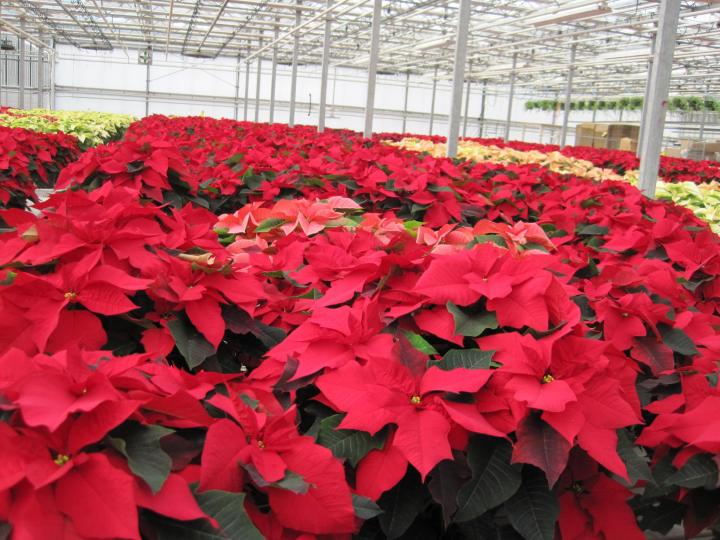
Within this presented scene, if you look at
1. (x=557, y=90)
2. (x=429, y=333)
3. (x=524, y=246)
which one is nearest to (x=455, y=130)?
(x=524, y=246)

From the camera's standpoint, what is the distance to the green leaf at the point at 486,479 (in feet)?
3.09

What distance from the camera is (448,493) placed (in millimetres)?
944

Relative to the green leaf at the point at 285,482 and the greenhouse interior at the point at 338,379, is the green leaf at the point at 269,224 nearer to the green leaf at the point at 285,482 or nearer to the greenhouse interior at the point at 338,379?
the greenhouse interior at the point at 338,379

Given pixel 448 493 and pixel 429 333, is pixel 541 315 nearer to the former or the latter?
pixel 429 333

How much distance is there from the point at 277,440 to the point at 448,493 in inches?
10.1

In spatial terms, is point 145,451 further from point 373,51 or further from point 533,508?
point 373,51

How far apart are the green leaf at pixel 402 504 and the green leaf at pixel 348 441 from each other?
9cm

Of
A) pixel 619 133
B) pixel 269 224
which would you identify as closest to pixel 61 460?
pixel 269 224

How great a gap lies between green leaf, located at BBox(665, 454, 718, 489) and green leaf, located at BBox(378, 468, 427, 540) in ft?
1.23

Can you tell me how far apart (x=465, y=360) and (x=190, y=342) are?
1.48ft

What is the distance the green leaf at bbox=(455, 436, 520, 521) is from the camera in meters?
0.94

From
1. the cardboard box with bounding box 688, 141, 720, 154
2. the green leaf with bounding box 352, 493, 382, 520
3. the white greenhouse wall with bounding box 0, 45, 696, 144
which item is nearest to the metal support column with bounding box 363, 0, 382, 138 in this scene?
the green leaf with bounding box 352, 493, 382, 520

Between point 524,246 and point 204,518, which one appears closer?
point 204,518

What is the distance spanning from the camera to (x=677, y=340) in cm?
138
